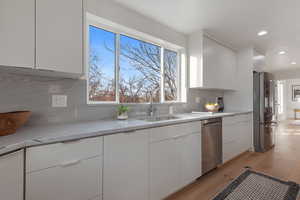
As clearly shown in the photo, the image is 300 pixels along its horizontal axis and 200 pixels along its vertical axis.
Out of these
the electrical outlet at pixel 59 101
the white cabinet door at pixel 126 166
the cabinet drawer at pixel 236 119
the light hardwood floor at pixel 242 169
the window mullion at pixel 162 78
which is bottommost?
the light hardwood floor at pixel 242 169

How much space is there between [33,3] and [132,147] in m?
1.37

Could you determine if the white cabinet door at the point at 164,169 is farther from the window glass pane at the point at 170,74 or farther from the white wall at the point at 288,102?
the white wall at the point at 288,102

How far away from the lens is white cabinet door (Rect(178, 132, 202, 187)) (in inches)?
79.0

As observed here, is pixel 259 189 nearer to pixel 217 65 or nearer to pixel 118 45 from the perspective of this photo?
pixel 217 65

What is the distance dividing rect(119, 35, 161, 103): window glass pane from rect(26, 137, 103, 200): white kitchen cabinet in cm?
121

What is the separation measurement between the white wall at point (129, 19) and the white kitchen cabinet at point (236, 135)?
1.77 meters

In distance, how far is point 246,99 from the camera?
3.85m

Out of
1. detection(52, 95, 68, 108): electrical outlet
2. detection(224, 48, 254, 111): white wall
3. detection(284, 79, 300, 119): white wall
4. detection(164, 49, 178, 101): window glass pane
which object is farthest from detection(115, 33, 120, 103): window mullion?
detection(284, 79, 300, 119): white wall

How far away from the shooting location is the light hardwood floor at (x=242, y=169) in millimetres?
2016

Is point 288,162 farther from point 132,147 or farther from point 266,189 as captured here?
point 132,147

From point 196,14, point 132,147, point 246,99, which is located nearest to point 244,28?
point 196,14

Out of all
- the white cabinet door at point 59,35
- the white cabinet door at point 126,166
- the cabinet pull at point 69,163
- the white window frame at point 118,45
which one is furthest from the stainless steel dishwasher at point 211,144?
the white cabinet door at point 59,35

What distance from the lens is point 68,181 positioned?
1.12 metres

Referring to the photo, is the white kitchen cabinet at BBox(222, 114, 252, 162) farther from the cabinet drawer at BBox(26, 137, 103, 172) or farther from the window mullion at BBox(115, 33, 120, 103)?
the cabinet drawer at BBox(26, 137, 103, 172)
